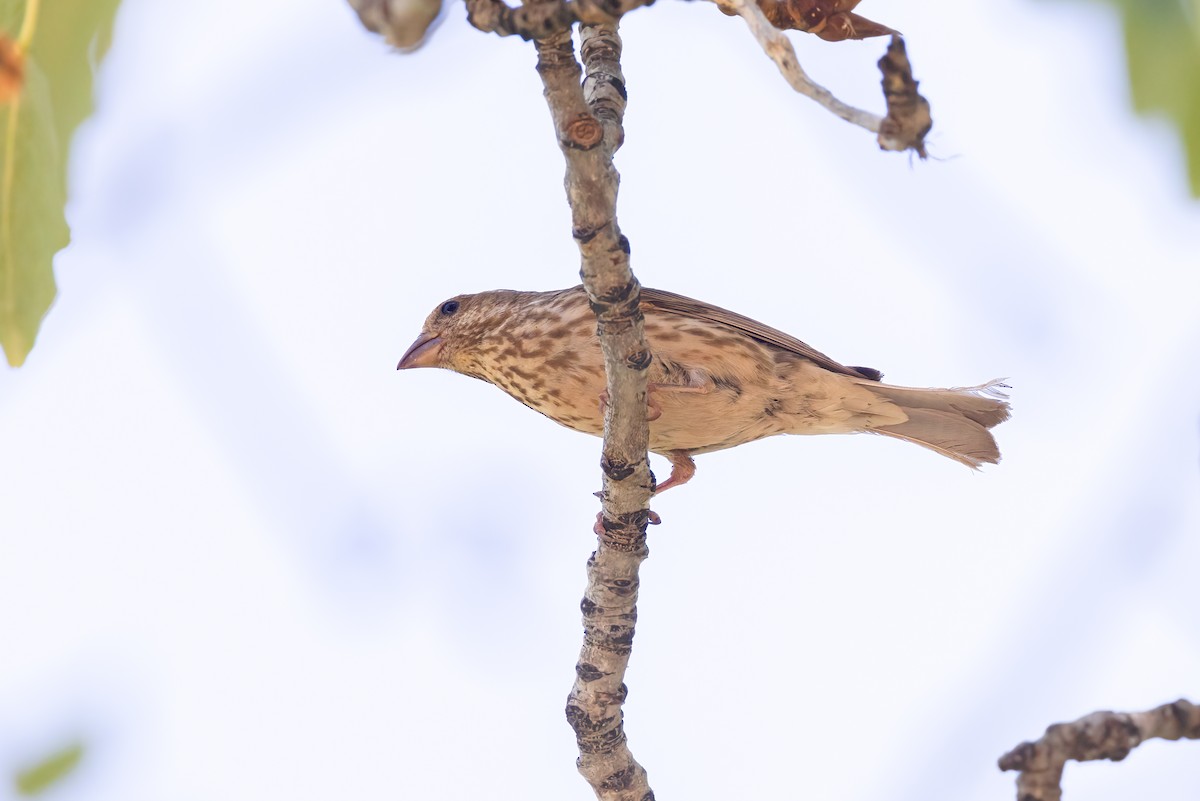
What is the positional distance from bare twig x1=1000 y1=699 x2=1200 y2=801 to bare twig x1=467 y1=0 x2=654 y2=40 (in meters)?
1.62

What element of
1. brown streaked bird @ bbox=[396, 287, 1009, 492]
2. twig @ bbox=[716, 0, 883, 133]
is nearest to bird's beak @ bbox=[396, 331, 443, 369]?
brown streaked bird @ bbox=[396, 287, 1009, 492]

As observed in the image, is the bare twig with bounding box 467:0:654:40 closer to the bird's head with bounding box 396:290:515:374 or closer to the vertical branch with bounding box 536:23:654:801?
the vertical branch with bounding box 536:23:654:801

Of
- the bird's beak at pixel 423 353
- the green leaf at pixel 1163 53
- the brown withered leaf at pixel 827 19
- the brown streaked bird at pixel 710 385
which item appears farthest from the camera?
the bird's beak at pixel 423 353

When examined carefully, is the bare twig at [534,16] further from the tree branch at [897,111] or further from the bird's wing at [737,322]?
the bird's wing at [737,322]

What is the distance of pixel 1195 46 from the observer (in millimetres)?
1534

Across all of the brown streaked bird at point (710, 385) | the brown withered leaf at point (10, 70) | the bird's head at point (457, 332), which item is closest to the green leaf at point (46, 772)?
the brown withered leaf at point (10, 70)

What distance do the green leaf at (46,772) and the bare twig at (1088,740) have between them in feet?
6.10

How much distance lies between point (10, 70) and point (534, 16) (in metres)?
1.19

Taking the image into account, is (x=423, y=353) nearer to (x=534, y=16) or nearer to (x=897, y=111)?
(x=534, y=16)

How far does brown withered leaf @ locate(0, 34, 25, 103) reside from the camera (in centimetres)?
179

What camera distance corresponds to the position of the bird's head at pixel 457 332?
590 centimetres

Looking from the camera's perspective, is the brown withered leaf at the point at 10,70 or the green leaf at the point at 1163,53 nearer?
the green leaf at the point at 1163,53

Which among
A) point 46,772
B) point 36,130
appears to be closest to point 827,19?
point 36,130

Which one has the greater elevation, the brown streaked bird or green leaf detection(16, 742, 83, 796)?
the brown streaked bird
